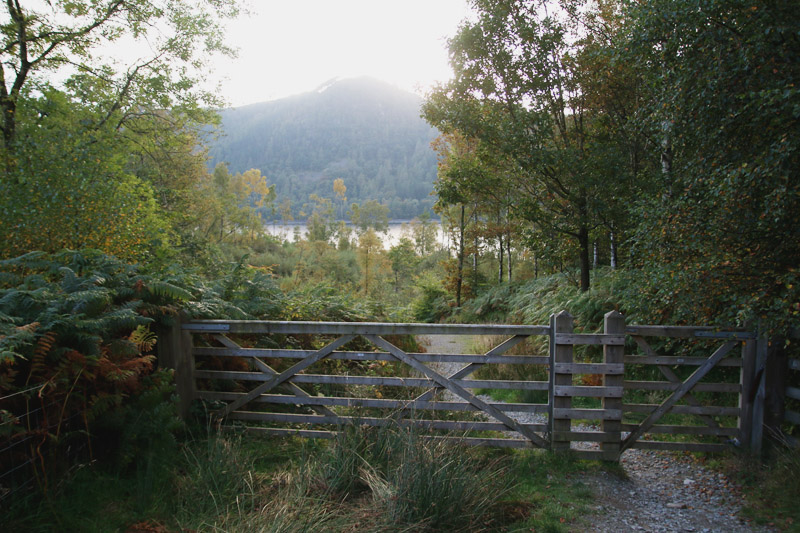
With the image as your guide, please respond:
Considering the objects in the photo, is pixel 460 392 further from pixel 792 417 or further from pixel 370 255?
pixel 370 255

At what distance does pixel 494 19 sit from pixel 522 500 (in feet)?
29.6

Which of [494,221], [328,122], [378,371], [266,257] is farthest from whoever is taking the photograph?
[328,122]

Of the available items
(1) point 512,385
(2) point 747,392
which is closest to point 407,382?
(1) point 512,385

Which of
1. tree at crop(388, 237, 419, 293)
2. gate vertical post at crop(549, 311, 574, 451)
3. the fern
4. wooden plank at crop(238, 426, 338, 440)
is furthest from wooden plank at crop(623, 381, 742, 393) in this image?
tree at crop(388, 237, 419, 293)

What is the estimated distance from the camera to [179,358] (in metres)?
4.79

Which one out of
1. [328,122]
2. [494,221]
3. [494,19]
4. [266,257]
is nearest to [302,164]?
[328,122]

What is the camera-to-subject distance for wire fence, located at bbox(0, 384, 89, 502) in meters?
2.96

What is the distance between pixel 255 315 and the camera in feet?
21.9

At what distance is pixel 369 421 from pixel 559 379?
1.90 meters

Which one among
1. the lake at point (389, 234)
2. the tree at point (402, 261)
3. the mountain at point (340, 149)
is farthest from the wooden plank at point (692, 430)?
the mountain at point (340, 149)

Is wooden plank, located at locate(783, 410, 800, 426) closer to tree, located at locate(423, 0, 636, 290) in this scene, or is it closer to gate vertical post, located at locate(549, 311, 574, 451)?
gate vertical post, located at locate(549, 311, 574, 451)

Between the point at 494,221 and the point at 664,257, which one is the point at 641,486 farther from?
the point at 494,221

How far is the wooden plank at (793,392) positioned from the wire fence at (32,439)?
Answer: 6220 millimetres

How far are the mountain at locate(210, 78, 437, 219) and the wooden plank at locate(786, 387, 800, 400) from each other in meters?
94.0
